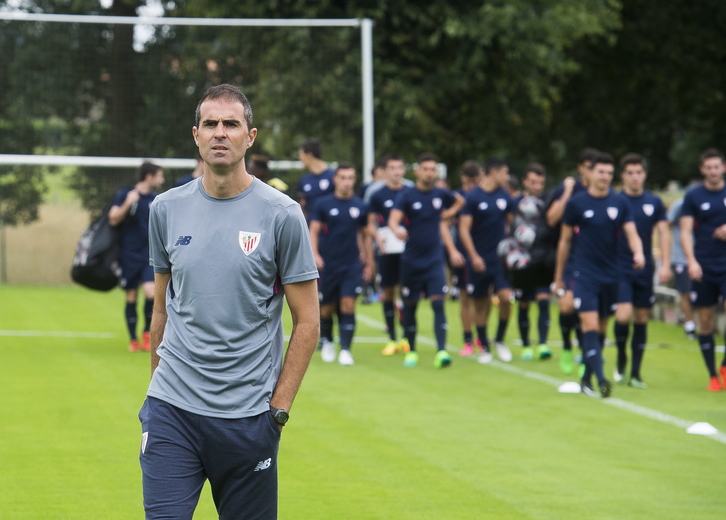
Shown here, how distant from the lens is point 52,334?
16.3 metres

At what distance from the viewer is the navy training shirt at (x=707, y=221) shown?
38.9ft

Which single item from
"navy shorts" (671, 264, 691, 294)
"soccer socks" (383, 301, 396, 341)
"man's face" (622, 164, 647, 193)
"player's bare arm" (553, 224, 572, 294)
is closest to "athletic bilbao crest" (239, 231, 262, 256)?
"player's bare arm" (553, 224, 572, 294)

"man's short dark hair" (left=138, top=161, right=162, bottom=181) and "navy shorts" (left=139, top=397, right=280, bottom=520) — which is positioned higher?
"man's short dark hair" (left=138, top=161, right=162, bottom=181)

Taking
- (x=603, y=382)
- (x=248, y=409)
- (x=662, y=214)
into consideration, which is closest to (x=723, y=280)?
(x=662, y=214)

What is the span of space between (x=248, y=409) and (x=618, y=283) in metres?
7.76

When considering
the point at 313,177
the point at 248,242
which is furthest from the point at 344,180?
the point at 248,242

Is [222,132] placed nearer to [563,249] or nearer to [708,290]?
[563,249]

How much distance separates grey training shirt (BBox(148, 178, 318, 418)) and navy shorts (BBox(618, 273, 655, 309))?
818 centimetres

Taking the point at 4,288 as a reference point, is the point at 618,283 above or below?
above

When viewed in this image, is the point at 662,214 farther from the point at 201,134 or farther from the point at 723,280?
the point at 201,134

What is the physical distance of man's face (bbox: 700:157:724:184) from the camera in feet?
38.7

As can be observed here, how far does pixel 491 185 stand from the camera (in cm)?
1429

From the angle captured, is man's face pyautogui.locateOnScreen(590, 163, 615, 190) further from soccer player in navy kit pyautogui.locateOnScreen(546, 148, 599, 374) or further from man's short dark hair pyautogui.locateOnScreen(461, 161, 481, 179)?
man's short dark hair pyautogui.locateOnScreen(461, 161, 481, 179)

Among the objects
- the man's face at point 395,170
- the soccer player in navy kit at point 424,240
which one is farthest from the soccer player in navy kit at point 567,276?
the man's face at point 395,170
